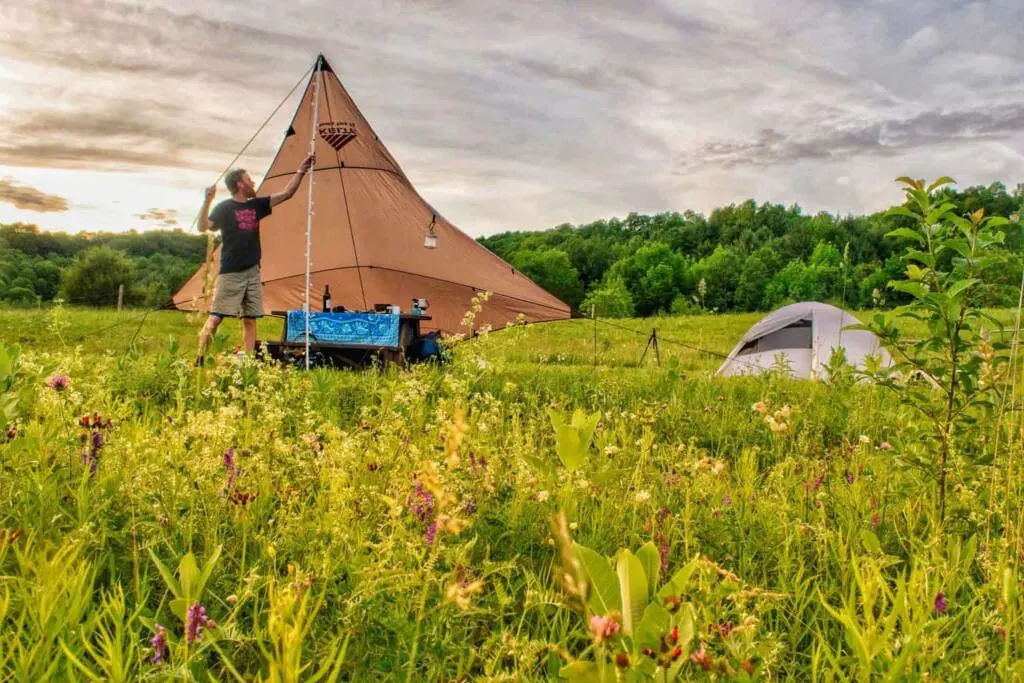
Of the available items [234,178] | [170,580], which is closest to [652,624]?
[170,580]

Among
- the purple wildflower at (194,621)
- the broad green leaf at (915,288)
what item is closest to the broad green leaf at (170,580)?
the purple wildflower at (194,621)

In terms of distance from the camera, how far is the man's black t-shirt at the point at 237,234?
8.64m

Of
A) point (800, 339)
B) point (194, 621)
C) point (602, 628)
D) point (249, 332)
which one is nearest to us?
point (602, 628)

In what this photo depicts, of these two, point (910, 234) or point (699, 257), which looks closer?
point (910, 234)

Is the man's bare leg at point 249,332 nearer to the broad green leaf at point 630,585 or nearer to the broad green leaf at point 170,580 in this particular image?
the broad green leaf at point 170,580

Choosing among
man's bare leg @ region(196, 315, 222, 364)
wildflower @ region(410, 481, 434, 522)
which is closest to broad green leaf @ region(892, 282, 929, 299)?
wildflower @ region(410, 481, 434, 522)

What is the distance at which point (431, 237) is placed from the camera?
1296 centimetres

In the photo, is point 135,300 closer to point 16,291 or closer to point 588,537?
point 16,291

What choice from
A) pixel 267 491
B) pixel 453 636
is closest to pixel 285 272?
pixel 267 491

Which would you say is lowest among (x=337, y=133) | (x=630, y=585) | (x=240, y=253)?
(x=630, y=585)

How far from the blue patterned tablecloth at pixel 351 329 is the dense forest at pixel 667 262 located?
34.2 meters

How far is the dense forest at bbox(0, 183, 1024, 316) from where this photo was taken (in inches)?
2314

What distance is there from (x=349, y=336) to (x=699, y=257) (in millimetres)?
82584

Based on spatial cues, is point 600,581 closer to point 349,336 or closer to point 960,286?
point 960,286
